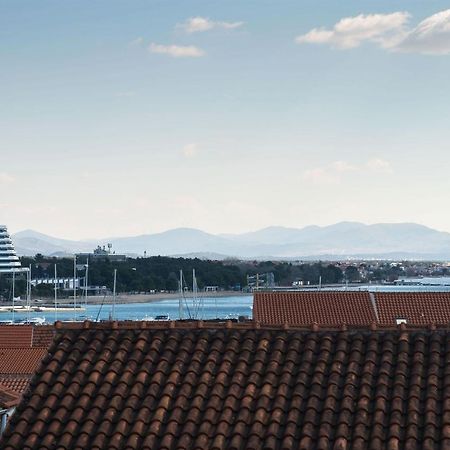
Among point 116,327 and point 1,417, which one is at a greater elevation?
point 116,327

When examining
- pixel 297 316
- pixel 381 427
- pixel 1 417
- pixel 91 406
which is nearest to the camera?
pixel 381 427

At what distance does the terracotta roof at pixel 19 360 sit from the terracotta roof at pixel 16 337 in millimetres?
2211

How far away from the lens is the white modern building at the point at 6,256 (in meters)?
178

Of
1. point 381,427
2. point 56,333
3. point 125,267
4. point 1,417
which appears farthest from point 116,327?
point 125,267

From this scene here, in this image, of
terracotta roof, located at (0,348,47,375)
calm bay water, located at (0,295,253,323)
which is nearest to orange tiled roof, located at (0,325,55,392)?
terracotta roof, located at (0,348,47,375)

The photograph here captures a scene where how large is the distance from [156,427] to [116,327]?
1283mm

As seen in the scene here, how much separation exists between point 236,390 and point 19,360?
25.0 metres

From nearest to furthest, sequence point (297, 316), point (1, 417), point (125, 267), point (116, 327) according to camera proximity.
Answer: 1. point (116, 327)
2. point (1, 417)
3. point (297, 316)
4. point (125, 267)

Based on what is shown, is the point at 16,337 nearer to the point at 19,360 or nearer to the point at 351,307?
the point at 19,360

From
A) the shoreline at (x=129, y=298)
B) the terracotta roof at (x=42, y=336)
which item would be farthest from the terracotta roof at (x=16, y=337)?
the shoreline at (x=129, y=298)

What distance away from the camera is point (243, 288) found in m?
200

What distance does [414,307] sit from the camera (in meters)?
36.4

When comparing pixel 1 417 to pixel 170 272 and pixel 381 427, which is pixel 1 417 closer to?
pixel 381 427

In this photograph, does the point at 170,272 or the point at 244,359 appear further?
the point at 170,272
